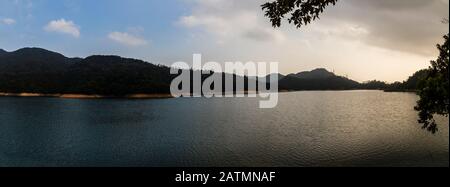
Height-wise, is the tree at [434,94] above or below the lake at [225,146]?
above

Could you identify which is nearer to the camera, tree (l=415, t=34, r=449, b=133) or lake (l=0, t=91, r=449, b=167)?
tree (l=415, t=34, r=449, b=133)

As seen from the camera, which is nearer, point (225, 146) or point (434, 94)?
point (434, 94)

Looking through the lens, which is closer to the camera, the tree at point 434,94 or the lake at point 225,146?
the tree at point 434,94

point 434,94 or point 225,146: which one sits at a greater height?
point 434,94

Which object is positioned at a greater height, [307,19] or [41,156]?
[307,19]

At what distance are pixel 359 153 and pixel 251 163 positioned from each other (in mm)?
10328

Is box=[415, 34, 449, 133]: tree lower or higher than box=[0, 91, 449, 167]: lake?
higher

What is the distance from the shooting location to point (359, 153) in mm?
29875
